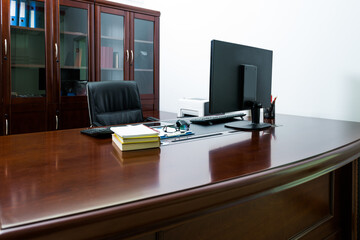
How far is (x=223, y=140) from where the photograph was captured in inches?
61.5

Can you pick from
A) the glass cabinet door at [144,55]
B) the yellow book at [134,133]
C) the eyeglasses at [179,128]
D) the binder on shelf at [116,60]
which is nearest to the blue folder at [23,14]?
the binder on shelf at [116,60]

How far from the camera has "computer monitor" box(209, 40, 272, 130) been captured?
166cm

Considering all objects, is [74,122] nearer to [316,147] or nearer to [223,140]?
[223,140]

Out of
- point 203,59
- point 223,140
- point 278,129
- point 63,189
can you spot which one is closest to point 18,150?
point 63,189

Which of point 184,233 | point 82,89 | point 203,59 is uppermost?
point 203,59

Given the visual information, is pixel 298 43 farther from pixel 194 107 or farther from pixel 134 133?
pixel 134 133

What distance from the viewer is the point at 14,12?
302 centimetres

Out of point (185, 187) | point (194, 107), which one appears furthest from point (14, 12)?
point (185, 187)

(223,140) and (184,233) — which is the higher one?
(223,140)

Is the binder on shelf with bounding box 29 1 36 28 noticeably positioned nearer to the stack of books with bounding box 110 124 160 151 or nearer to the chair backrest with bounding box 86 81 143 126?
the chair backrest with bounding box 86 81 143 126

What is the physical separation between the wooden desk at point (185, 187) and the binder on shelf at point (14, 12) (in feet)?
6.27

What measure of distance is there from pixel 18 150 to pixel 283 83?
6.94 feet

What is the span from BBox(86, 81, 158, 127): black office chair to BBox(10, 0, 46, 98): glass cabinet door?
943 millimetres

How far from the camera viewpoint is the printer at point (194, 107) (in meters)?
2.81
